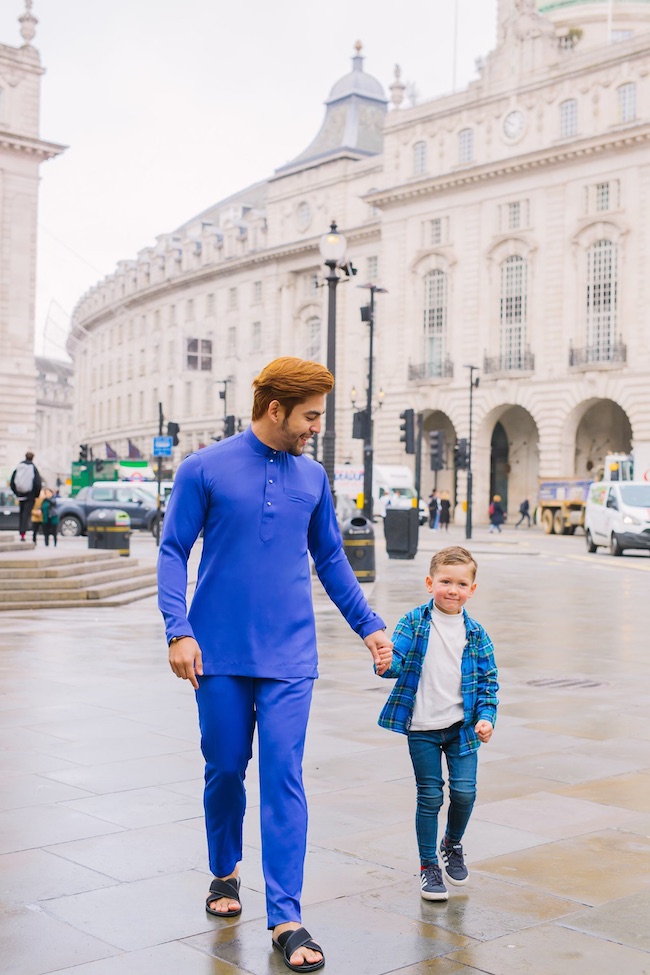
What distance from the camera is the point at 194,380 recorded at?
84438mm

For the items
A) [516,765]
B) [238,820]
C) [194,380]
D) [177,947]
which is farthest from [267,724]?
[194,380]

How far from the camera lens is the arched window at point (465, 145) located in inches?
2323

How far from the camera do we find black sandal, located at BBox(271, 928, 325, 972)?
379 cm

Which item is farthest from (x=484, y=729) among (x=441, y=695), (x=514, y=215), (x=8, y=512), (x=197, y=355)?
(x=514, y=215)

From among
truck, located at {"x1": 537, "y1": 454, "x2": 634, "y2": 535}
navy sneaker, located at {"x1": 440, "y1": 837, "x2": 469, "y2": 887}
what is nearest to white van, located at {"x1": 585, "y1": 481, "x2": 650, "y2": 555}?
truck, located at {"x1": 537, "y1": 454, "x2": 634, "y2": 535}

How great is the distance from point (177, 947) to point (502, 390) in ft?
180

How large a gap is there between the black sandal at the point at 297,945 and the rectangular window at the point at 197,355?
92.1 ft

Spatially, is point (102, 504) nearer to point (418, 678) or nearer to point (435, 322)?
point (435, 322)

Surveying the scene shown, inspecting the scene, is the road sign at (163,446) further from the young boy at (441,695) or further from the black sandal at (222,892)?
the black sandal at (222,892)

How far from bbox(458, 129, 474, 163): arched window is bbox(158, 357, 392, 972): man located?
187 feet

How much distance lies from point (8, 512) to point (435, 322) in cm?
3005

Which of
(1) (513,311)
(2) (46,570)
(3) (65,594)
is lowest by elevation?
(3) (65,594)

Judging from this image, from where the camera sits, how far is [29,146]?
55875 millimetres

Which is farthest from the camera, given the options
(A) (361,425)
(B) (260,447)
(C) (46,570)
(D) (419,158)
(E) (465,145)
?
(D) (419,158)
